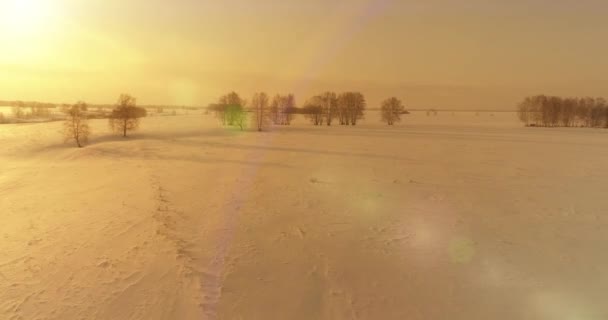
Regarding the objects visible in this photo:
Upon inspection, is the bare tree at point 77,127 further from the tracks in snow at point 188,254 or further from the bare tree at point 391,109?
the bare tree at point 391,109

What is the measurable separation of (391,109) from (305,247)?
312 ft

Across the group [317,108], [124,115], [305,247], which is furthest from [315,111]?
[305,247]

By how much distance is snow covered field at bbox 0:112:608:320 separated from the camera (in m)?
7.40

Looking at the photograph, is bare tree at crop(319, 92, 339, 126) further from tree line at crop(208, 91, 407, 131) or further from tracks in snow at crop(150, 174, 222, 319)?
tracks in snow at crop(150, 174, 222, 319)

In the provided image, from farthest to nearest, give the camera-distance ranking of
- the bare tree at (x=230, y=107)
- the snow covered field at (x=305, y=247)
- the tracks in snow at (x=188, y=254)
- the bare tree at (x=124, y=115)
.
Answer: the bare tree at (x=230, y=107), the bare tree at (x=124, y=115), the tracks in snow at (x=188, y=254), the snow covered field at (x=305, y=247)

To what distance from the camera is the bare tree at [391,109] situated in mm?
99706

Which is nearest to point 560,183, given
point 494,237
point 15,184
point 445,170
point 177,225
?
point 445,170

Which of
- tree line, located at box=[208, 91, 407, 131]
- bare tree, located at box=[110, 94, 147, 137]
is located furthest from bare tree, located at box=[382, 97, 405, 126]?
bare tree, located at box=[110, 94, 147, 137]

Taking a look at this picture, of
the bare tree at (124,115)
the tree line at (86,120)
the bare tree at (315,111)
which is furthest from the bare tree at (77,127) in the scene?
the bare tree at (315,111)

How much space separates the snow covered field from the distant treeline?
318 feet

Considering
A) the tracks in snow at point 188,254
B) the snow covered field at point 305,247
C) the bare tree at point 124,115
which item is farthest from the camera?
the bare tree at point 124,115

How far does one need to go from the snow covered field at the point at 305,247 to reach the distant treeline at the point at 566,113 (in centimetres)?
9703

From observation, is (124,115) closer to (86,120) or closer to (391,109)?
(86,120)

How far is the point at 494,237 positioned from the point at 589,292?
126 inches
